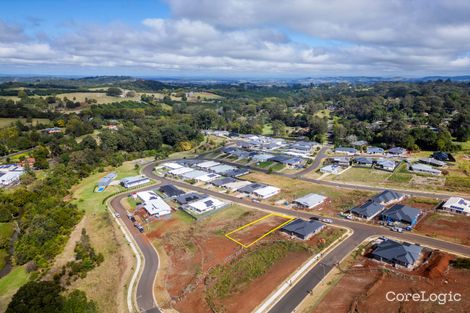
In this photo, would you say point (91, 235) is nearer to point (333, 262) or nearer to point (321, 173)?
point (333, 262)

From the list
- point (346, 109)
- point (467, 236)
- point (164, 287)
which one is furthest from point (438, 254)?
point (346, 109)

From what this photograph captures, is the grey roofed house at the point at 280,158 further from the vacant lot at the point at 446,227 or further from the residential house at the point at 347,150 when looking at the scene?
the vacant lot at the point at 446,227

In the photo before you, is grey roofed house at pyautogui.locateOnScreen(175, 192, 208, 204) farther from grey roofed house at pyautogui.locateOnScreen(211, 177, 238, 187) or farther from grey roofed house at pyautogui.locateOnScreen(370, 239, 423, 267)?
grey roofed house at pyautogui.locateOnScreen(370, 239, 423, 267)

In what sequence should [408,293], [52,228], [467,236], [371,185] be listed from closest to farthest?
[408,293]
[467,236]
[52,228]
[371,185]

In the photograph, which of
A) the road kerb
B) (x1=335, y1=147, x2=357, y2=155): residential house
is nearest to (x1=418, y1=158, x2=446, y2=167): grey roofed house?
(x1=335, y1=147, x2=357, y2=155): residential house

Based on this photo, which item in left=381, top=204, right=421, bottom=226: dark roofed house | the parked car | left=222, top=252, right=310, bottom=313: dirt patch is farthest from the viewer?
the parked car

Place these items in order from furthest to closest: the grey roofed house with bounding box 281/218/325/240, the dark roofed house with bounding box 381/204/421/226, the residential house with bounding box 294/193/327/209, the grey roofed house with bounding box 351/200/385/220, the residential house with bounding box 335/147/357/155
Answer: the residential house with bounding box 335/147/357/155 → the residential house with bounding box 294/193/327/209 → the grey roofed house with bounding box 351/200/385/220 → the dark roofed house with bounding box 381/204/421/226 → the grey roofed house with bounding box 281/218/325/240
